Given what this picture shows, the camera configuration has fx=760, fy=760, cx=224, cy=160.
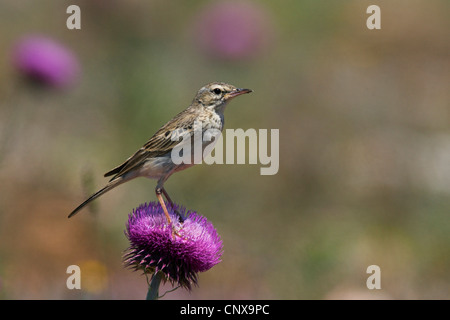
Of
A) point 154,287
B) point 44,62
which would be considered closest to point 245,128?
point 44,62

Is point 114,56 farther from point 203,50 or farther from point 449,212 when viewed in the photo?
point 449,212

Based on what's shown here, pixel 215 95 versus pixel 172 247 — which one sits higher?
pixel 215 95

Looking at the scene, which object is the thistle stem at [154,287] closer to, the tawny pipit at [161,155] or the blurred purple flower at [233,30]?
the tawny pipit at [161,155]

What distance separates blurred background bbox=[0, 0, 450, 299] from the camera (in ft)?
37.1

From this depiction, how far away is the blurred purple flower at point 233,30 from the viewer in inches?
619

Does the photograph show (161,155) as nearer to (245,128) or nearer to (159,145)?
(159,145)

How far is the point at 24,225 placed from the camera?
1170 cm

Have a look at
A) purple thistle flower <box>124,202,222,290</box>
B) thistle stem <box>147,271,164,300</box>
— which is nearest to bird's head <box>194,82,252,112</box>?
purple thistle flower <box>124,202,222,290</box>

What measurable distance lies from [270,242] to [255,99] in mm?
4129

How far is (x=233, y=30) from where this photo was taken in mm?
16109

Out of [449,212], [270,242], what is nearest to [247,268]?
[270,242]

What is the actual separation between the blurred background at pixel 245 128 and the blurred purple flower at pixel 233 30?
0.04 metres

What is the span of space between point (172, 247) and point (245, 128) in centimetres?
867

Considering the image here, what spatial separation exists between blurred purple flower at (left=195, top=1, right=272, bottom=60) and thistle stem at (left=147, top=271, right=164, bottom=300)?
996 centimetres
